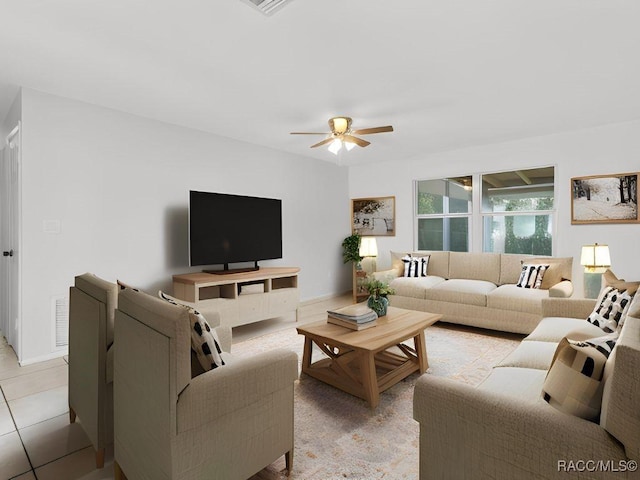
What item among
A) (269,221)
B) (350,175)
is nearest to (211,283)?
(269,221)

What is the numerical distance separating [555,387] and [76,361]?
2403mm

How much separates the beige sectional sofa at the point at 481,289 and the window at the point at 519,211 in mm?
508

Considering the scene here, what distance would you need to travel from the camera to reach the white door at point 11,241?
9.98 ft

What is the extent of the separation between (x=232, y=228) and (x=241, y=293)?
2.74ft

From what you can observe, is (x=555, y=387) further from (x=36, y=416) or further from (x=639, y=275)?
(x=639, y=275)

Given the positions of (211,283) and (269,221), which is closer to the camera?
(211,283)

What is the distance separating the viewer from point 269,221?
4.73m

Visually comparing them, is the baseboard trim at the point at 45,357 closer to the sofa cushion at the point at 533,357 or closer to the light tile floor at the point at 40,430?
the light tile floor at the point at 40,430

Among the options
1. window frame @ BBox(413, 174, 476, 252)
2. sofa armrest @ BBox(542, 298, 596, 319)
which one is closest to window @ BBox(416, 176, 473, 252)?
window frame @ BBox(413, 174, 476, 252)

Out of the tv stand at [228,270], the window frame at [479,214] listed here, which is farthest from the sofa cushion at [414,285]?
the tv stand at [228,270]

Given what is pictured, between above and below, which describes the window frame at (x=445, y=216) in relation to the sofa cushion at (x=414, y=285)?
above

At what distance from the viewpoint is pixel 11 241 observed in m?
3.32

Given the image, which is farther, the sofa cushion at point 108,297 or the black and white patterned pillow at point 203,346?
the sofa cushion at point 108,297

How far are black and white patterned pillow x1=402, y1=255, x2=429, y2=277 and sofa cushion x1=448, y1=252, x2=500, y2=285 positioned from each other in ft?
1.22
